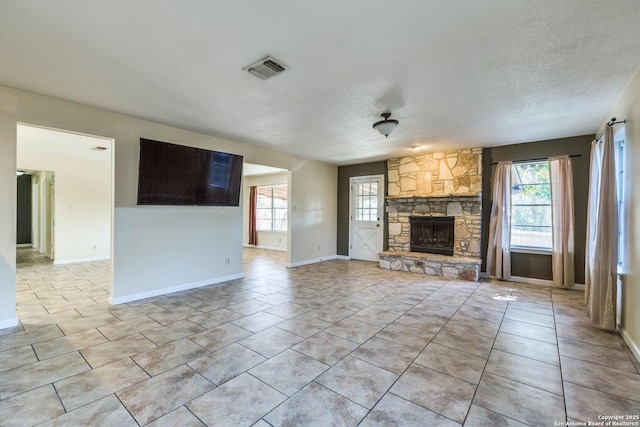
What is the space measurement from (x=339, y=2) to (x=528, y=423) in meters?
2.83

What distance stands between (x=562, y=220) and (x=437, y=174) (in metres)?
2.27

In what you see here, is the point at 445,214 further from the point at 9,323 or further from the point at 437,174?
the point at 9,323

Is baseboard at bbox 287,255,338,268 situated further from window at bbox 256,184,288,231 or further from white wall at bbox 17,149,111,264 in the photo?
white wall at bbox 17,149,111,264

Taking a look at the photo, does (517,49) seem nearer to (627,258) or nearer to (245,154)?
(627,258)

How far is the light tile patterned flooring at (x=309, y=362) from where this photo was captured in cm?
179

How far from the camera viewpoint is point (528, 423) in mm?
1702

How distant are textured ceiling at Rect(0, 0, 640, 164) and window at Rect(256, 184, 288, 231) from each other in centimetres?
551

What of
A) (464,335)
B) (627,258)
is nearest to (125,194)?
(464,335)

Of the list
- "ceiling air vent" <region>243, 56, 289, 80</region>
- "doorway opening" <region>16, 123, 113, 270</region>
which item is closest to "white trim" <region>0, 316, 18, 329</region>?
"ceiling air vent" <region>243, 56, 289, 80</region>

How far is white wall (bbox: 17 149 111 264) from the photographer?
6.73 m

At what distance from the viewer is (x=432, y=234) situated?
630 centimetres

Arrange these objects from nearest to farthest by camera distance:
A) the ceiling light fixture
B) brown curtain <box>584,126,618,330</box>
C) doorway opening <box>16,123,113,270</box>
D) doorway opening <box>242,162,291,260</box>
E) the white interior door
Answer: brown curtain <box>584,126,618,330</box>
the ceiling light fixture
doorway opening <box>16,123,113,270</box>
the white interior door
doorway opening <box>242,162,291,260</box>

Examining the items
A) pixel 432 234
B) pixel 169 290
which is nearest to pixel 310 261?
pixel 432 234

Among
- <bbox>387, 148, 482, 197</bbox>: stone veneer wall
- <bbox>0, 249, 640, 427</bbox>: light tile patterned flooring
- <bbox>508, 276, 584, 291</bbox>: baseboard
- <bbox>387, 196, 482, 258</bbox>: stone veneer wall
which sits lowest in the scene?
<bbox>0, 249, 640, 427</bbox>: light tile patterned flooring
